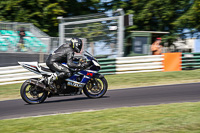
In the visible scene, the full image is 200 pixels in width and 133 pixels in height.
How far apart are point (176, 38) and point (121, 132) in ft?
51.2

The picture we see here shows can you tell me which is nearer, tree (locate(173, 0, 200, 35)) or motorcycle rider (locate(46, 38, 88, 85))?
motorcycle rider (locate(46, 38, 88, 85))

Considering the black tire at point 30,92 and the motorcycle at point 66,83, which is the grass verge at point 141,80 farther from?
the motorcycle at point 66,83

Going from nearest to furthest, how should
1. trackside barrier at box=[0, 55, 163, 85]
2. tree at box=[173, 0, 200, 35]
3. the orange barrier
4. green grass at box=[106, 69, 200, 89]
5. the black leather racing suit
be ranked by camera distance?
the black leather racing suit → green grass at box=[106, 69, 200, 89] → trackside barrier at box=[0, 55, 163, 85] → the orange barrier → tree at box=[173, 0, 200, 35]

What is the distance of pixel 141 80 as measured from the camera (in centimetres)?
1222

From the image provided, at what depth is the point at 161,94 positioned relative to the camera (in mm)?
8844

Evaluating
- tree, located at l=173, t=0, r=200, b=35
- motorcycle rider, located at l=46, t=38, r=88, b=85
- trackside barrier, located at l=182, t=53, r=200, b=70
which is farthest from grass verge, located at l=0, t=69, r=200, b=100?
tree, located at l=173, t=0, r=200, b=35

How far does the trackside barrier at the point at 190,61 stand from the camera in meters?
14.8

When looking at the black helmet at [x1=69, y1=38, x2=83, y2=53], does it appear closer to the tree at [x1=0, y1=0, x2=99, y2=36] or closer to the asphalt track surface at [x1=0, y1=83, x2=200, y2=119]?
the asphalt track surface at [x1=0, y1=83, x2=200, y2=119]

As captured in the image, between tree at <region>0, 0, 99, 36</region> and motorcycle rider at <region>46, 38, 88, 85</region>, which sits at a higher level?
tree at <region>0, 0, 99, 36</region>

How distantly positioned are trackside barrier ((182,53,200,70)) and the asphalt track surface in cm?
513

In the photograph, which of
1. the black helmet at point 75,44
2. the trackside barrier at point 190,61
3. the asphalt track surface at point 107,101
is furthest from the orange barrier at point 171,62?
the black helmet at point 75,44

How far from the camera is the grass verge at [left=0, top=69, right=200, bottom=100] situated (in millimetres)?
11296

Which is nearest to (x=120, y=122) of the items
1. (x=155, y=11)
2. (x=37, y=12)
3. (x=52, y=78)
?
(x=52, y=78)

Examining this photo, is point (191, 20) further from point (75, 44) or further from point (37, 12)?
point (75, 44)
